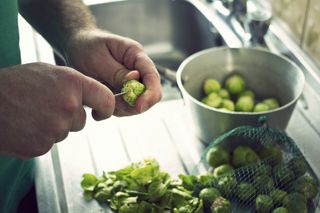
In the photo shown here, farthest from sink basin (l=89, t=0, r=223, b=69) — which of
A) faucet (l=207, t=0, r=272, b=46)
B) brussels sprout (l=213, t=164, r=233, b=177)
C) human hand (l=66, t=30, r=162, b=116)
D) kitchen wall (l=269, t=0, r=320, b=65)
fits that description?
brussels sprout (l=213, t=164, r=233, b=177)

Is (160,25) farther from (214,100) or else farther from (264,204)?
(264,204)

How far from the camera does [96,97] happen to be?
87 centimetres

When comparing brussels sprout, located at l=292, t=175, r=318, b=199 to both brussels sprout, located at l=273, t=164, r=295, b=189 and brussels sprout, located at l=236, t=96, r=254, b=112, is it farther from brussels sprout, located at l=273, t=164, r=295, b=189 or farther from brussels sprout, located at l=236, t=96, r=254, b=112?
brussels sprout, located at l=236, t=96, r=254, b=112

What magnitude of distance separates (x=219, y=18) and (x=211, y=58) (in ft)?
1.02

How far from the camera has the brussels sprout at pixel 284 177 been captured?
103 cm

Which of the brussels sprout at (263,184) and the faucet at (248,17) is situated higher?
the faucet at (248,17)

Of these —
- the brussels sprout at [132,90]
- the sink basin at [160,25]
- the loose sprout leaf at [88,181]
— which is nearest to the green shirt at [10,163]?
the loose sprout leaf at [88,181]

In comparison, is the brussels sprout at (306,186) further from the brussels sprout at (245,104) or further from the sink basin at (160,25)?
the sink basin at (160,25)

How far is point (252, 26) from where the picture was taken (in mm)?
1421

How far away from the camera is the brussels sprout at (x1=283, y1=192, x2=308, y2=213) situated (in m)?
0.97

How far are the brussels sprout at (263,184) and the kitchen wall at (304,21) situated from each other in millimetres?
472

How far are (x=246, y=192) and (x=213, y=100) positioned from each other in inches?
13.4

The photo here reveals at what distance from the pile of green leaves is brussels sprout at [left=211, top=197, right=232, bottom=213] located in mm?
34

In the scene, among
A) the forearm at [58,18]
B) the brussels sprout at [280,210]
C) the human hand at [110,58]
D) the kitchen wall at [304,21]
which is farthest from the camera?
the kitchen wall at [304,21]
